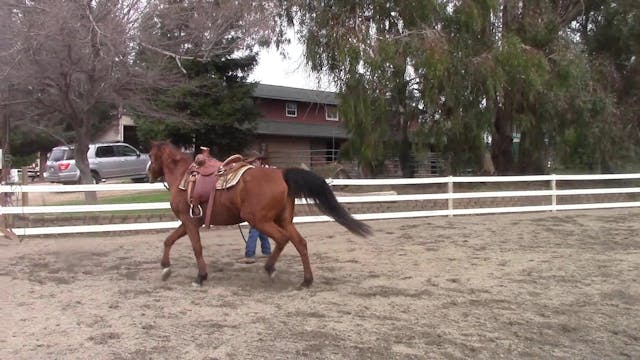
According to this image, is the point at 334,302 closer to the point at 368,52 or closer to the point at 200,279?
the point at 200,279

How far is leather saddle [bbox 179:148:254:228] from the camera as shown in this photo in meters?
A: 6.72

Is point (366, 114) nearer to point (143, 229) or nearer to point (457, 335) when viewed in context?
point (143, 229)

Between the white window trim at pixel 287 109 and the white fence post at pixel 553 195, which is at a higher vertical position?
the white window trim at pixel 287 109

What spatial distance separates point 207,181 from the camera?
6758 millimetres

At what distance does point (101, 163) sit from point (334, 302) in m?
17.5

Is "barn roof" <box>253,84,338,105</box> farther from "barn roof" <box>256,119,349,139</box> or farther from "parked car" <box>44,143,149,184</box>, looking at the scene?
"parked car" <box>44,143,149,184</box>

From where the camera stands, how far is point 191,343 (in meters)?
4.55

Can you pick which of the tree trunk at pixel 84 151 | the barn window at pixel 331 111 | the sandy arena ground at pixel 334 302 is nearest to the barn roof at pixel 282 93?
the barn window at pixel 331 111

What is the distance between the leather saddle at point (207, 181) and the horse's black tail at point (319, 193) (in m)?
0.63

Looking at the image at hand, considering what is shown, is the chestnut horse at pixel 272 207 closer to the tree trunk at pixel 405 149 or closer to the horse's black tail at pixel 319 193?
the horse's black tail at pixel 319 193

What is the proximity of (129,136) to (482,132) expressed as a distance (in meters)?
23.7

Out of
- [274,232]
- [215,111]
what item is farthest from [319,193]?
[215,111]

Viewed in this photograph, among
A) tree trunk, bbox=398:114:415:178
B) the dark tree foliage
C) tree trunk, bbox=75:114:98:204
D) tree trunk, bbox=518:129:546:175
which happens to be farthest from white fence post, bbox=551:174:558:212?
the dark tree foliage

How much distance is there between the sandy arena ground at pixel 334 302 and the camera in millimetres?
4535
